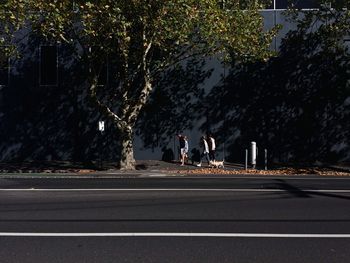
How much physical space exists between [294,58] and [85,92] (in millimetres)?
10700

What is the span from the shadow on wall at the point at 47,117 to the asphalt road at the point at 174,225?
13.0 meters

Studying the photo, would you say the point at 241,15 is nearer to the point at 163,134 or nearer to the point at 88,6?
the point at 88,6

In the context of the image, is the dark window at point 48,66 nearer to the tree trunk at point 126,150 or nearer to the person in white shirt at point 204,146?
the tree trunk at point 126,150

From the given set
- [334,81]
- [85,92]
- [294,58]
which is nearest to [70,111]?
[85,92]

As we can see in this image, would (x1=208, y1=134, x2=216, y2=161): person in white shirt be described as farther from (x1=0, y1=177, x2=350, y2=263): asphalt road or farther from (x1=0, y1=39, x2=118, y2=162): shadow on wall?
(x1=0, y1=177, x2=350, y2=263): asphalt road

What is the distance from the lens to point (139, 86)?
25.9m

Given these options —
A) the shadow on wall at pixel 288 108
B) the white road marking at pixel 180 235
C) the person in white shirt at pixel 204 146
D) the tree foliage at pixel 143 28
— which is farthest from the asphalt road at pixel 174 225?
the shadow on wall at pixel 288 108

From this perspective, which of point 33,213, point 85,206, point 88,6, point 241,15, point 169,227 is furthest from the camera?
point 241,15

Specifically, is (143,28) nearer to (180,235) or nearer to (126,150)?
(126,150)

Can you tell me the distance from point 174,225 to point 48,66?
812 inches

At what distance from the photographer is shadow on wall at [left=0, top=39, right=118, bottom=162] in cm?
2719

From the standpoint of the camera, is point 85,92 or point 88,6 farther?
point 85,92

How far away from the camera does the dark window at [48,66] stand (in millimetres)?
27516

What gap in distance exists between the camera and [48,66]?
27641mm
